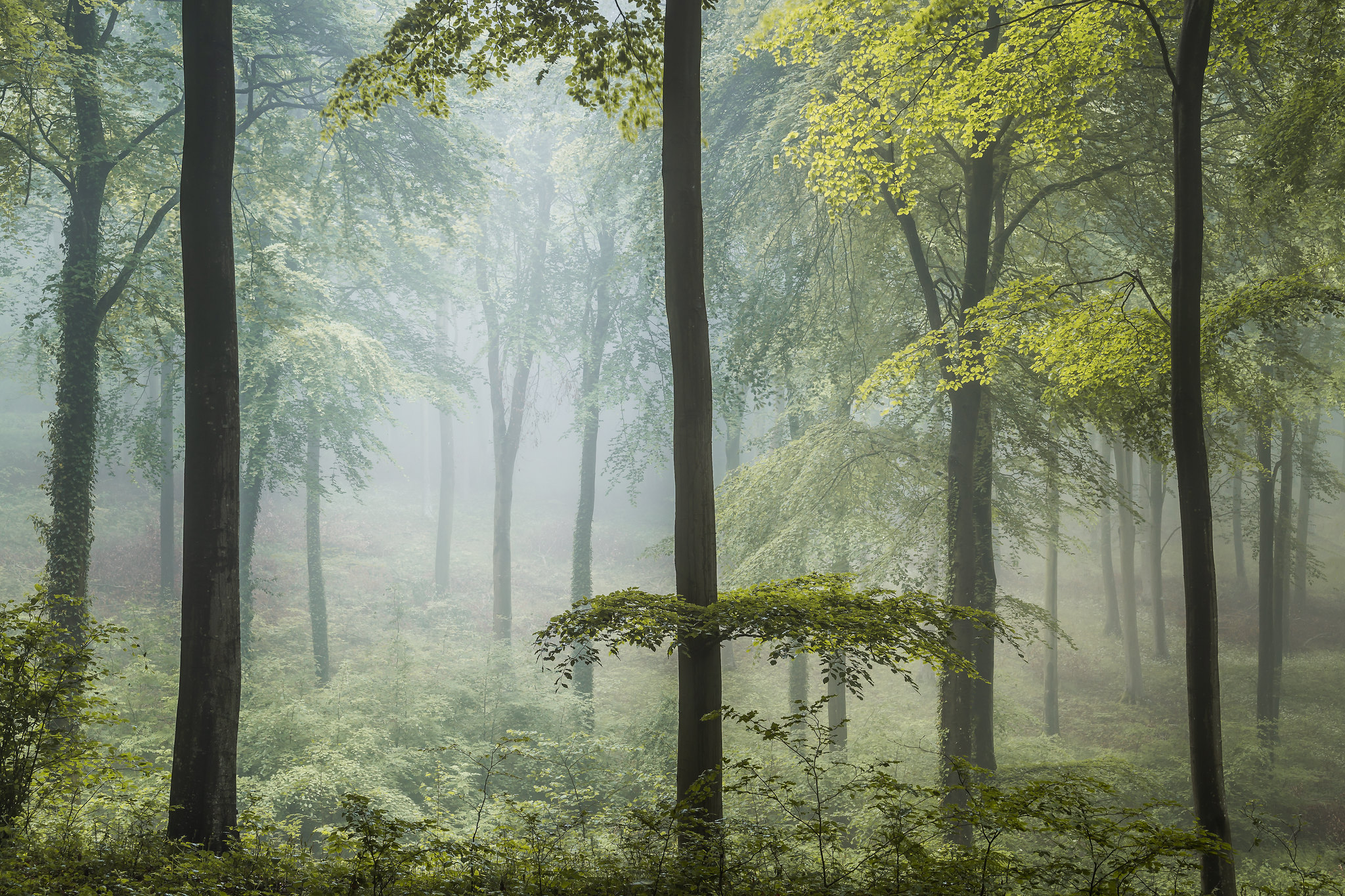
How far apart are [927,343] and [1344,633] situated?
60.7 ft

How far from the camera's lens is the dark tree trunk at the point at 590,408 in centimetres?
1546

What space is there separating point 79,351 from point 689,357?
8.30m

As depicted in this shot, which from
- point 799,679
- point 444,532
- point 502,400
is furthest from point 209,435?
point 444,532

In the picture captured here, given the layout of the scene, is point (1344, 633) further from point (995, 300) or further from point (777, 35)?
point (777, 35)

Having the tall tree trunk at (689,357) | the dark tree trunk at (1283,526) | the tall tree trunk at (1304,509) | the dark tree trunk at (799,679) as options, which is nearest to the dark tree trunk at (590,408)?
the dark tree trunk at (799,679)

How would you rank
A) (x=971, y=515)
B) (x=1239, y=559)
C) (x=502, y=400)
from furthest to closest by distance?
(x=1239, y=559) < (x=502, y=400) < (x=971, y=515)

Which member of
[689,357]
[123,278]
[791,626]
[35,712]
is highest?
[123,278]

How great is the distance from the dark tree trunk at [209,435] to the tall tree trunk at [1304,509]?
58.1 feet

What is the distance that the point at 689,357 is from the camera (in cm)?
516

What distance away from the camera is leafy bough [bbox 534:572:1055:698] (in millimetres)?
4211

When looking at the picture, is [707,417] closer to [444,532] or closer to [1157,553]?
[1157,553]

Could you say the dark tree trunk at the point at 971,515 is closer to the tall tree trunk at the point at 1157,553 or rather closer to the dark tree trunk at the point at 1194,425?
the dark tree trunk at the point at 1194,425

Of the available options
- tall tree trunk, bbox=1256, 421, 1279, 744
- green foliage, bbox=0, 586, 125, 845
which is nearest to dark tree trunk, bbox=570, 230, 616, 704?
green foliage, bbox=0, 586, 125, 845

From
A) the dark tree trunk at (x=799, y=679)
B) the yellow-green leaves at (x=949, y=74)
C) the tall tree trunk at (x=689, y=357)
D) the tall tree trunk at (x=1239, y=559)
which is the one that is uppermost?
the yellow-green leaves at (x=949, y=74)
